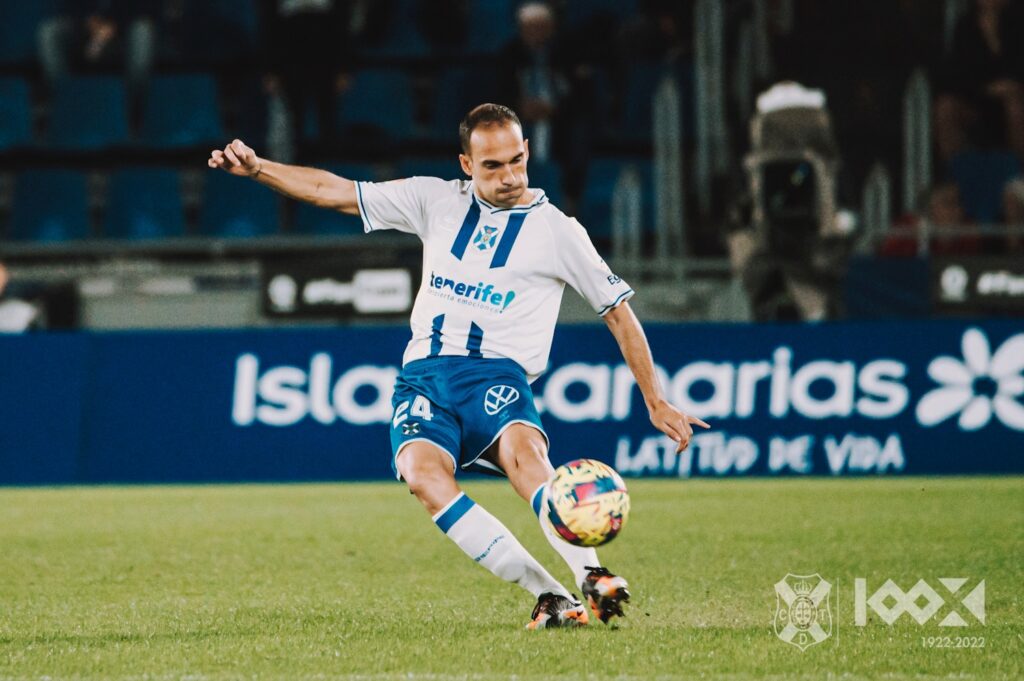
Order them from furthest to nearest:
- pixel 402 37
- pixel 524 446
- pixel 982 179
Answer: pixel 402 37 → pixel 982 179 → pixel 524 446

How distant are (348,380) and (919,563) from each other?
20.6 feet

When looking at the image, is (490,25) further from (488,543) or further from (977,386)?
(488,543)

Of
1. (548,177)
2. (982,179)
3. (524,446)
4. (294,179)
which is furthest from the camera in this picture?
(982,179)

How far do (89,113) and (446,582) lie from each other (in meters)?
11.1

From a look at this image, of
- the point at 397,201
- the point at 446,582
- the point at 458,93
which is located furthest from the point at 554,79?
the point at 397,201

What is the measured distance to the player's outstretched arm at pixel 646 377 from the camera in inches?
228

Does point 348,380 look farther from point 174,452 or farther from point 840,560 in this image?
point 840,560

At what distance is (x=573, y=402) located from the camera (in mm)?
12805

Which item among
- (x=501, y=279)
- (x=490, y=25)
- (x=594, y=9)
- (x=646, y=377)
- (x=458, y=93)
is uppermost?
(x=594, y=9)

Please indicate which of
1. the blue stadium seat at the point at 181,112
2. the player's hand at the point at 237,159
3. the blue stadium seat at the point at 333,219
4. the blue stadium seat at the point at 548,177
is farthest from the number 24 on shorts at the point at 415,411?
the blue stadium seat at the point at 181,112

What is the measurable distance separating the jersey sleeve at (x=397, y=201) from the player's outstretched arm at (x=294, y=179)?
0.06 m

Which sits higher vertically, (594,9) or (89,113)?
(594,9)

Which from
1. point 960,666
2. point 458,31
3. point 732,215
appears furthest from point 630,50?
point 960,666

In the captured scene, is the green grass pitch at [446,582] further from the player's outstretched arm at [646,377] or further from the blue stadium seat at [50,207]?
the blue stadium seat at [50,207]
